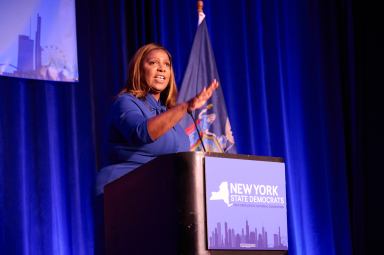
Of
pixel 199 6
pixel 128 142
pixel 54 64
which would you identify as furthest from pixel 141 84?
pixel 199 6

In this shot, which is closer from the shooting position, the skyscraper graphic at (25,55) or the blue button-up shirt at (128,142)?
the blue button-up shirt at (128,142)

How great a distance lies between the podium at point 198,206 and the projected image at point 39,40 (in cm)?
174

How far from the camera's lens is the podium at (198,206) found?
1.91 meters

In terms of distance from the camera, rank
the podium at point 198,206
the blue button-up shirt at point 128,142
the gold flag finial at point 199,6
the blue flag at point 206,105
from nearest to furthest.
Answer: the podium at point 198,206 → the blue button-up shirt at point 128,142 → the blue flag at point 206,105 → the gold flag finial at point 199,6

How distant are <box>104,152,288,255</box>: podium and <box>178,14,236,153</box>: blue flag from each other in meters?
2.05

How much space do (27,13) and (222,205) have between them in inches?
88.2

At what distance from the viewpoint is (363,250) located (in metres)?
4.55

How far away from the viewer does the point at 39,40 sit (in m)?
3.78

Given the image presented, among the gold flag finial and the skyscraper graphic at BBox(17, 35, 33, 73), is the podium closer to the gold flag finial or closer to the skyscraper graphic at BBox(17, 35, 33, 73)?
the skyscraper graphic at BBox(17, 35, 33, 73)

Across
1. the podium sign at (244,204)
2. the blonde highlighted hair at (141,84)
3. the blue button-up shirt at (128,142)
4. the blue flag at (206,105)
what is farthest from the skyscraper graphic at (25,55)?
Answer: the podium sign at (244,204)

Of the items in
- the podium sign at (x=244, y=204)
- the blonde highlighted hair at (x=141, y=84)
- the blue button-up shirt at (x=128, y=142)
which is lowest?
the podium sign at (x=244, y=204)

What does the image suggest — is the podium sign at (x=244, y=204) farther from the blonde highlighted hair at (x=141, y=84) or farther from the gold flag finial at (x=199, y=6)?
the gold flag finial at (x=199, y=6)

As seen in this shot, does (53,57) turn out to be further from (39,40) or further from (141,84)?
(141,84)

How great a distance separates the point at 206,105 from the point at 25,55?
117cm
